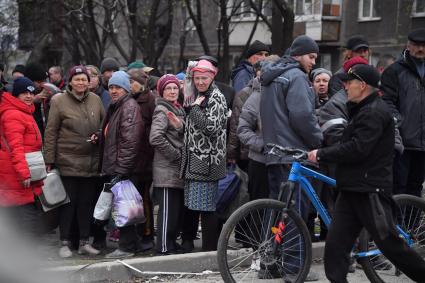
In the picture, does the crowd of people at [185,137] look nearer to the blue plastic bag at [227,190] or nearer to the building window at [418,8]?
the blue plastic bag at [227,190]

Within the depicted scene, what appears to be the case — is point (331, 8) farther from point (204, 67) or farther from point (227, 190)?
point (204, 67)

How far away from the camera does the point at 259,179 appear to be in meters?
6.55

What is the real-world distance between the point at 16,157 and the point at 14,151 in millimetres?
58

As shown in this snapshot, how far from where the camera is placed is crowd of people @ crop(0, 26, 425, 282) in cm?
589

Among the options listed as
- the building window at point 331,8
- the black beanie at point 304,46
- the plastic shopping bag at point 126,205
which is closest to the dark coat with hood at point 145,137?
the plastic shopping bag at point 126,205

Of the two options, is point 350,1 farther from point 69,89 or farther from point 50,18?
point 69,89

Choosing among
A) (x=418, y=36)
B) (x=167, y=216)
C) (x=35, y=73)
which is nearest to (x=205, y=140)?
(x=167, y=216)

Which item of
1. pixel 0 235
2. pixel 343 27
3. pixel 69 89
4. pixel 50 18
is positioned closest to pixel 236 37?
pixel 343 27

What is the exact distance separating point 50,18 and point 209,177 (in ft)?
60.6

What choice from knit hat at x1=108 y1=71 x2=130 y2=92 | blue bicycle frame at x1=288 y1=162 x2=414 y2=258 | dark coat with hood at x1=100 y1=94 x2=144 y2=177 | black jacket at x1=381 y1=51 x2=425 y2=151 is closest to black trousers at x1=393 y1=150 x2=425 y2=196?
black jacket at x1=381 y1=51 x2=425 y2=151

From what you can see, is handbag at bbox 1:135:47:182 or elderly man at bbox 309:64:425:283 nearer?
elderly man at bbox 309:64:425:283

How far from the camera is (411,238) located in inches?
225

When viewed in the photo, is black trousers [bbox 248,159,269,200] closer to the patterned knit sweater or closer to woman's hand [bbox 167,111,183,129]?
the patterned knit sweater

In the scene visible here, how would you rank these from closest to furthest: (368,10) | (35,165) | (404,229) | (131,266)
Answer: (404,229)
(131,266)
(35,165)
(368,10)
